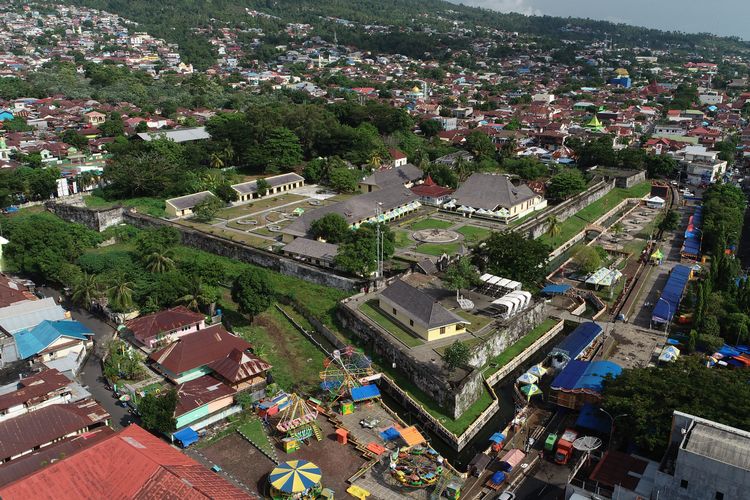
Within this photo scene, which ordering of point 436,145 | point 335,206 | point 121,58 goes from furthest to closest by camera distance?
point 121,58
point 436,145
point 335,206

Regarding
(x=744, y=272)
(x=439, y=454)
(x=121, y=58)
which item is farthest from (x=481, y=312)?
(x=121, y=58)

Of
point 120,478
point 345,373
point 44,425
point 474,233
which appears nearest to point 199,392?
point 44,425

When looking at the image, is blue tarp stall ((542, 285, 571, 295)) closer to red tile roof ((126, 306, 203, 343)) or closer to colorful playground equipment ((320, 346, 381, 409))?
colorful playground equipment ((320, 346, 381, 409))

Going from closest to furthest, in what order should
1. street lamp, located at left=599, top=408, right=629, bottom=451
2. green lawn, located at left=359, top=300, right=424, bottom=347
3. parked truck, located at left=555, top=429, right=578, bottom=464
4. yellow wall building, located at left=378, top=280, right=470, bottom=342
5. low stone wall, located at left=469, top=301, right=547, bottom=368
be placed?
1. street lamp, located at left=599, top=408, right=629, bottom=451
2. parked truck, located at left=555, top=429, right=578, bottom=464
3. low stone wall, located at left=469, top=301, right=547, bottom=368
4. yellow wall building, located at left=378, top=280, right=470, bottom=342
5. green lawn, located at left=359, top=300, right=424, bottom=347

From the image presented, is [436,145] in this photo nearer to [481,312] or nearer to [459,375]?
[481,312]

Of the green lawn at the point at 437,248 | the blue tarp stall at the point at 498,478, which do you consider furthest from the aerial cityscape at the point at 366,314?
the green lawn at the point at 437,248

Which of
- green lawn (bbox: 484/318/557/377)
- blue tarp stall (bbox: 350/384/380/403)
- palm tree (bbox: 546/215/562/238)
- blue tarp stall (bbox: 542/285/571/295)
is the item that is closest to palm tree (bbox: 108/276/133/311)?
blue tarp stall (bbox: 350/384/380/403)

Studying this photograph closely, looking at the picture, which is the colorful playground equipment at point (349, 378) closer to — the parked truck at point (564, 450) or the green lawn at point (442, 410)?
the green lawn at point (442, 410)

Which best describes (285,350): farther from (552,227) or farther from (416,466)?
(552,227)
